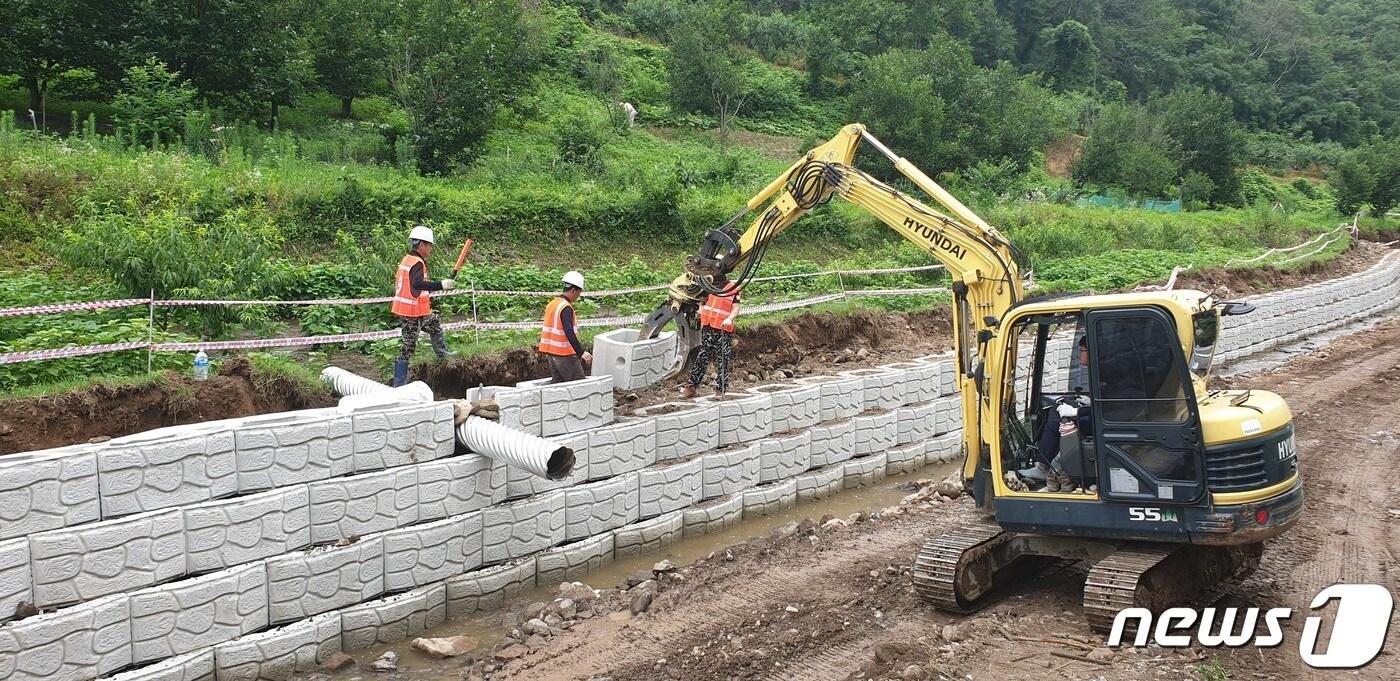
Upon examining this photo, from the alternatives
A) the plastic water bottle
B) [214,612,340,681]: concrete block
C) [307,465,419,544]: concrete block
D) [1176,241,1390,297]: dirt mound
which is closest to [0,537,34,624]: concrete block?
[214,612,340,681]: concrete block

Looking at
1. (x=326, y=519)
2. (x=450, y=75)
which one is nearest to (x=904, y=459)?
(x=326, y=519)

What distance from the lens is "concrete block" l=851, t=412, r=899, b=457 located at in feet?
40.5

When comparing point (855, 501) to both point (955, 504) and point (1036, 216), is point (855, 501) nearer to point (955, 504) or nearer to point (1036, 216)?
point (955, 504)

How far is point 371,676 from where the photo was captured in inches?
284

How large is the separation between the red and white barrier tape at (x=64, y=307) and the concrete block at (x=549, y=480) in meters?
4.14

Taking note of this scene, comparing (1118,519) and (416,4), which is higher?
(416,4)

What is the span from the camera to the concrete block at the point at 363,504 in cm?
742

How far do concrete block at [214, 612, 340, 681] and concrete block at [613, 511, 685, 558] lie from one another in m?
2.93

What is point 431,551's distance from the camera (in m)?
8.05

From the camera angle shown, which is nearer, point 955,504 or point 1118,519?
point 1118,519

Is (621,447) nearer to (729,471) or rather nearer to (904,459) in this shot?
(729,471)

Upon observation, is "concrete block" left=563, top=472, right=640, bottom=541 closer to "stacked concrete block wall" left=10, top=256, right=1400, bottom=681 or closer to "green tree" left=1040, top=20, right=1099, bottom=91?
"stacked concrete block wall" left=10, top=256, right=1400, bottom=681

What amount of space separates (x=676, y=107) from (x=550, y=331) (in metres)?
27.6

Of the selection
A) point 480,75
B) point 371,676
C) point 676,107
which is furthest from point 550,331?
point 676,107
